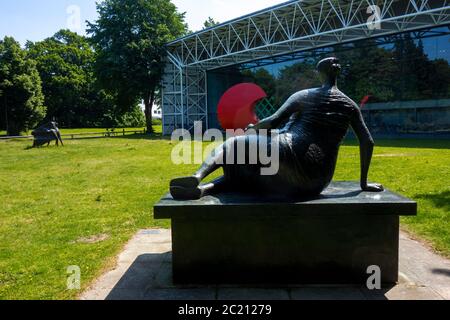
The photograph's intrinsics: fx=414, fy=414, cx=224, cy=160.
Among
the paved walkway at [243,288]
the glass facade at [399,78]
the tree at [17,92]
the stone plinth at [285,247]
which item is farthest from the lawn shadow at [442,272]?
the tree at [17,92]

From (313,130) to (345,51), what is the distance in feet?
81.0

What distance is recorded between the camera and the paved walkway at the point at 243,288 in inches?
140

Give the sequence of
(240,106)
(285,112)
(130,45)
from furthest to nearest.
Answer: (130,45), (240,106), (285,112)

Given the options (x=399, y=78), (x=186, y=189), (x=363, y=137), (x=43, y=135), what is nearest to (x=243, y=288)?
(x=186, y=189)

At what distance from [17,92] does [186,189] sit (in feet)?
130

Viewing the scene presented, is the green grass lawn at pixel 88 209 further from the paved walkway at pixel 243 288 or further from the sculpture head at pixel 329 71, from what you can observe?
the sculpture head at pixel 329 71

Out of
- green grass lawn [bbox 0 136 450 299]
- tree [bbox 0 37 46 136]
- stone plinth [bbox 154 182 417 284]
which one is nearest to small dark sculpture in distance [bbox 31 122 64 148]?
green grass lawn [bbox 0 136 450 299]

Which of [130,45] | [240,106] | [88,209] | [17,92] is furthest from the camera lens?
[17,92]

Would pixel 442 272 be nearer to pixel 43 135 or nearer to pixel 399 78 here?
pixel 399 78

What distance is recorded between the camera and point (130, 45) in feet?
112

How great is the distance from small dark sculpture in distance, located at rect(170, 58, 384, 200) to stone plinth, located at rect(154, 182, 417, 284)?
0.58 ft

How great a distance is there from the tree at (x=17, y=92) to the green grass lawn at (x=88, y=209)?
25907mm

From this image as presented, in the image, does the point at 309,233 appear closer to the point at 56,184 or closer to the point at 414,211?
the point at 414,211

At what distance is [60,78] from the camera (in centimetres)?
5375
